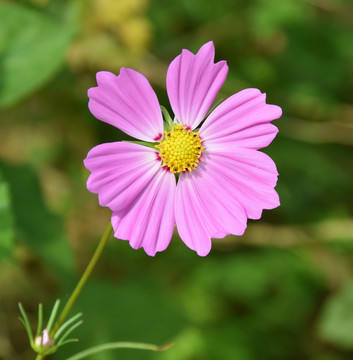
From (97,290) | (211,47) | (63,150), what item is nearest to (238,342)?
(97,290)

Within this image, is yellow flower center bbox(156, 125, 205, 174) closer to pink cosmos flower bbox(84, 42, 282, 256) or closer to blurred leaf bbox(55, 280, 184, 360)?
pink cosmos flower bbox(84, 42, 282, 256)

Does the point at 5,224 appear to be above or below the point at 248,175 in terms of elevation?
below

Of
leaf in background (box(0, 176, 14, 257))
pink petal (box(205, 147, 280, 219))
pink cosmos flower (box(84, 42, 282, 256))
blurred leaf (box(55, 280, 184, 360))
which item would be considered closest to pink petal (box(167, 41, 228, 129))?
pink cosmos flower (box(84, 42, 282, 256))

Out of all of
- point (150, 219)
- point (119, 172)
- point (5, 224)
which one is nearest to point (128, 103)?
point (119, 172)

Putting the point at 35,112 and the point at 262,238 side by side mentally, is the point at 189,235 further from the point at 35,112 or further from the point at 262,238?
the point at 35,112

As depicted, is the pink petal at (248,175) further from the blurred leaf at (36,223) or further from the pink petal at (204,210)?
the blurred leaf at (36,223)

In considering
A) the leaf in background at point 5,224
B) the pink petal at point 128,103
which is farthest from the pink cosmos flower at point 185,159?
the leaf in background at point 5,224

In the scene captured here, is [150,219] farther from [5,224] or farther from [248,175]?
[5,224]
